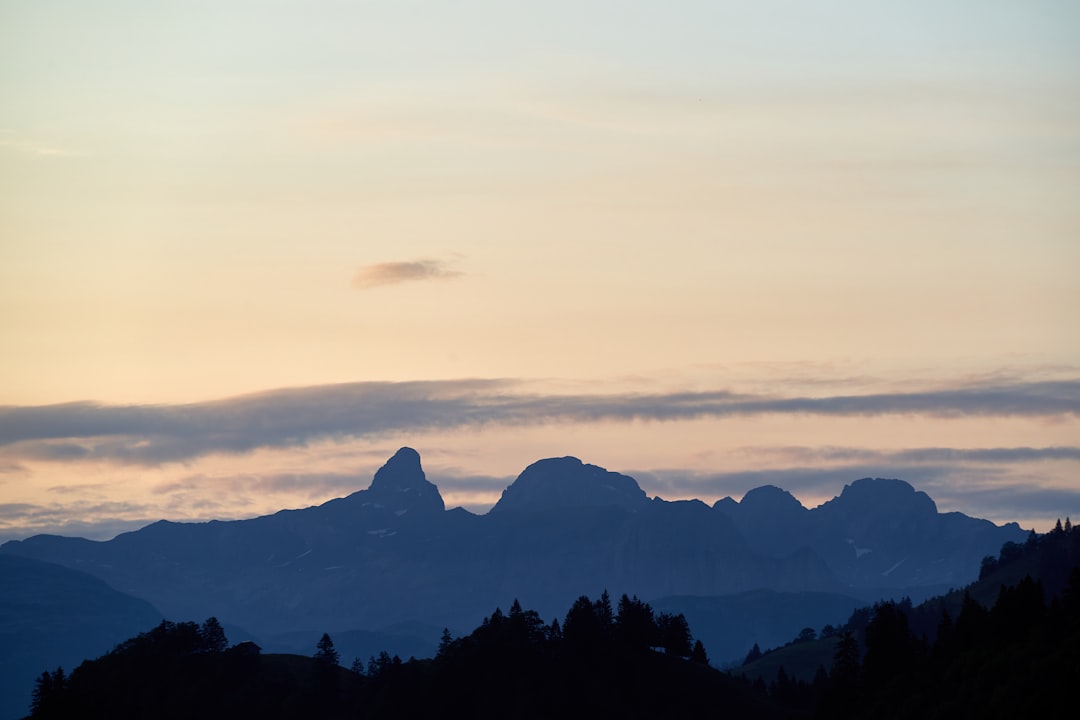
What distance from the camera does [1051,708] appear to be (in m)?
197
